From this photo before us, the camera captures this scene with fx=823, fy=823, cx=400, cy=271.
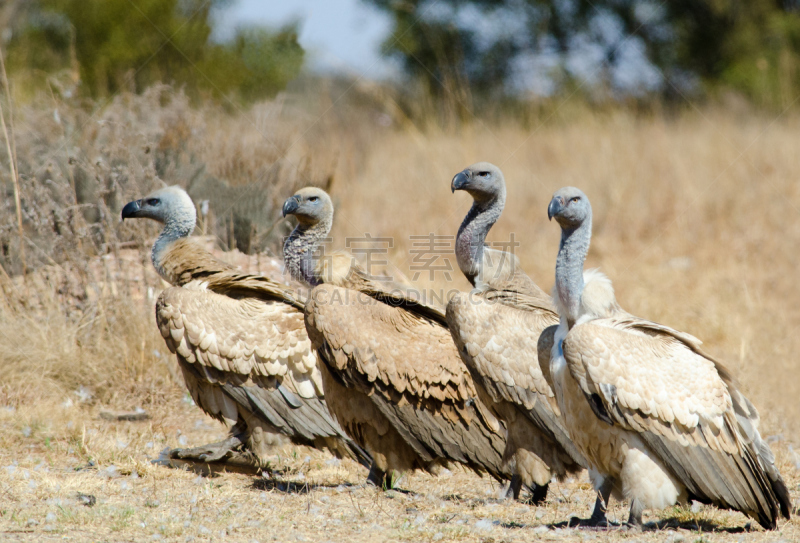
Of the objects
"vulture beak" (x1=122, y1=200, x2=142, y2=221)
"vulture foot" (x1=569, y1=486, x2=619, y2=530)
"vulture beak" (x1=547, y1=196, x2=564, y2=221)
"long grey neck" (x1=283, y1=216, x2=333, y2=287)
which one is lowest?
"vulture foot" (x1=569, y1=486, x2=619, y2=530)

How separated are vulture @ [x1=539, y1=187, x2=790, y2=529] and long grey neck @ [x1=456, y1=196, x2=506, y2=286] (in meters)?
1.24

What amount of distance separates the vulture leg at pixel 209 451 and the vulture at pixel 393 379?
898 mm

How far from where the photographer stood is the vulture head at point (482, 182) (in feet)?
18.0

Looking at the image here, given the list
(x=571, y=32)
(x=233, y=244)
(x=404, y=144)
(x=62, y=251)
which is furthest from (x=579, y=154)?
(x=62, y=251)

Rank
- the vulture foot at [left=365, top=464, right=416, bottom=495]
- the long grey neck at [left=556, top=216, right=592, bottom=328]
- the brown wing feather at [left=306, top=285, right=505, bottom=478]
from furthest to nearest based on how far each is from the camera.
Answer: the vulture foot at [left=365, top=464, right=416, bottom=495] < the brown wing feather at [left=306, top=285, right=505, bottom=478] < the long grey neck at [left=556, top=216, right=592, bottom=328]

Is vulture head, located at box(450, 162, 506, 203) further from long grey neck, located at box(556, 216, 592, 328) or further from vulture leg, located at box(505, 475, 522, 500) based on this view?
vulture leg, located at box(505, 475, 522, 500)

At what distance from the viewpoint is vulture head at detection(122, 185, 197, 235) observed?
588 centimetres

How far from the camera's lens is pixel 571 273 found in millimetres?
4109

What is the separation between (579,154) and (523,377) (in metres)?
10.5

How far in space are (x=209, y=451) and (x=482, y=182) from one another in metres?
2.60

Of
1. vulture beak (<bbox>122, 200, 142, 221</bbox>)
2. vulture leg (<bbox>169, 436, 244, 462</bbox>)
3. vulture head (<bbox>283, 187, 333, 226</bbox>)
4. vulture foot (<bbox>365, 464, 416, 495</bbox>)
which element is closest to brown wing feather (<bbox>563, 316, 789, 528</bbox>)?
vulture foot (<bbox>365, 464, 416, 495</bbox>)

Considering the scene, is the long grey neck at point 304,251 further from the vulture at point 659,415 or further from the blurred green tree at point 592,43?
the blurred green tree at point 592,43

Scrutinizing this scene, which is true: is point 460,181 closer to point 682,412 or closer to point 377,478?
point 377,478

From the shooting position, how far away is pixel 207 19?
50.4 ft
